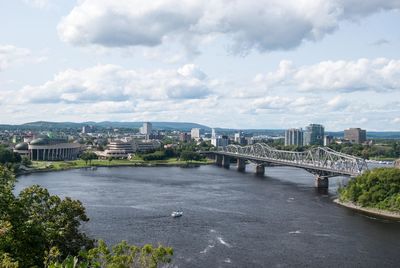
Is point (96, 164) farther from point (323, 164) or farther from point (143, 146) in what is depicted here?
point (323, 164)

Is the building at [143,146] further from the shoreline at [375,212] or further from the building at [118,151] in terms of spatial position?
the shoreline at [375,212]

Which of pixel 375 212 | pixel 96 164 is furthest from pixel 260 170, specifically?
pixel 375 212

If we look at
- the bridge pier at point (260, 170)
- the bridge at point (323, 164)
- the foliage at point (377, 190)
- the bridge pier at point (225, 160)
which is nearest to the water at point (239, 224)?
the foliage at point (377, 190)

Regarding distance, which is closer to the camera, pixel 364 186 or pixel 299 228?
pixel 299 228

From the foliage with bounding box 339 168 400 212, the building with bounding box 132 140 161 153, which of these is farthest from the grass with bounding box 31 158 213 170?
the foliage with bounding box 339 168 400 212

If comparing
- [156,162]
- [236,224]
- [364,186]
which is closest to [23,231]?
[236,224]

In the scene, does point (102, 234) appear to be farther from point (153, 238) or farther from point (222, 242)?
point (222, 242)
